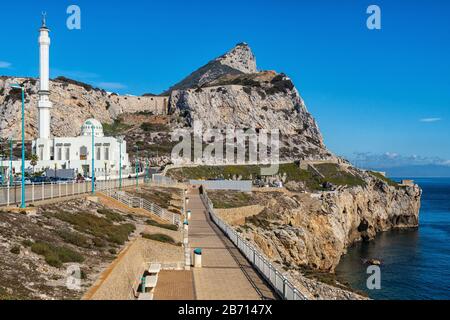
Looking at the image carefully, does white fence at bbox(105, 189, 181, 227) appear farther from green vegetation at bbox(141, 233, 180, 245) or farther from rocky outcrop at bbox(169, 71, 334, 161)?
rocky outcrop at bbox(169, 71, 334, 161)

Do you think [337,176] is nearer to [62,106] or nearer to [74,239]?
[62,106]

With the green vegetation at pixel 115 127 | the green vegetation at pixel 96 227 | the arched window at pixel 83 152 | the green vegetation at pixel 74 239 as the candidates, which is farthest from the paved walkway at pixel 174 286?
the green vegetation at pixel 115 127

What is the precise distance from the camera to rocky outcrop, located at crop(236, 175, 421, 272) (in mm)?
45375

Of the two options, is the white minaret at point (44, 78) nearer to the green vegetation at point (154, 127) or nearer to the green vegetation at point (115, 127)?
the green vegetation at point (115, 127)

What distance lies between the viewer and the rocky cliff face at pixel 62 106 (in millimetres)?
110375

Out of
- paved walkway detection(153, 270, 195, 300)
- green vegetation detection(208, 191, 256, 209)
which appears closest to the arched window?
green vegetation detection(208, 191, 256, 209)

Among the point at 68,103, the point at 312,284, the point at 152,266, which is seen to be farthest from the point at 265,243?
the point at 68,103

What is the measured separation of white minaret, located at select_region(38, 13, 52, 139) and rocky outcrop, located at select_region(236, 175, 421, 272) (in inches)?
1663

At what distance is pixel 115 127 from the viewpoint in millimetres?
130625

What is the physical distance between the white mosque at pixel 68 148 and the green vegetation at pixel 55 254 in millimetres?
53122

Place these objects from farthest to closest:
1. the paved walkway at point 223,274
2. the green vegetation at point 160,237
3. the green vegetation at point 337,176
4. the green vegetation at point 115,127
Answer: the green vegetation at point 115,127 → the green vegetation at point 337,176 → the green vegetation at point 160,237 → the paved walkway at point 223,274

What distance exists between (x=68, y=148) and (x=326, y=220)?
43853 mm
